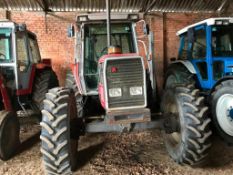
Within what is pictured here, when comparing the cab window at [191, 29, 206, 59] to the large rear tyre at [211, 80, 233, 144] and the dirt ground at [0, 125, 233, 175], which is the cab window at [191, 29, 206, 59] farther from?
the dirt ground at [0, 125, 233, 175]

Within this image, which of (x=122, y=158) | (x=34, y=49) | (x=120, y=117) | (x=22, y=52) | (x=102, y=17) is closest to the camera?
(x=120, y=117)

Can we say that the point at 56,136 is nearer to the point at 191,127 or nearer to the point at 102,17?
the point at 191,127

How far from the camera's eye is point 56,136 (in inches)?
124

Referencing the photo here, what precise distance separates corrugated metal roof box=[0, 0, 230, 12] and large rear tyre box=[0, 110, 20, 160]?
4980 mm

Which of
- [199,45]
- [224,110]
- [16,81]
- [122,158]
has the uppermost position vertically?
[199,45]

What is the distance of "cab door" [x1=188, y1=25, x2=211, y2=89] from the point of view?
574cm

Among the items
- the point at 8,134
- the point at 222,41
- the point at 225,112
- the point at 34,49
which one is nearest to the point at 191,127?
the point at 225,112

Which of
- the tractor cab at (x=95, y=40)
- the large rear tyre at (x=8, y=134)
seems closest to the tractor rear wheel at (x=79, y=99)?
the tractor cab at (x=95, y=40)

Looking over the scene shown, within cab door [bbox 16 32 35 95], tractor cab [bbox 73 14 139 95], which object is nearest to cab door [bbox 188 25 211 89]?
tractor cab [bbox 73 14 139 95]

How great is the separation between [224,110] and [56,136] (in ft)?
7.97

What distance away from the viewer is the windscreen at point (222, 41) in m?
5.64

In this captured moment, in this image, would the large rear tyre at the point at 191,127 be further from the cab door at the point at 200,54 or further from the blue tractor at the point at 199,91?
the cab door at the point at 200,54

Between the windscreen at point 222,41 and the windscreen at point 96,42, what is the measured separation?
77.3 inches

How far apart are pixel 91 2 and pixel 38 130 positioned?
15.2 ft
